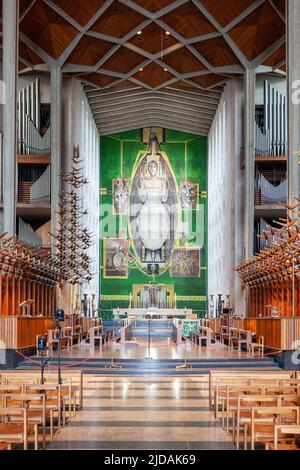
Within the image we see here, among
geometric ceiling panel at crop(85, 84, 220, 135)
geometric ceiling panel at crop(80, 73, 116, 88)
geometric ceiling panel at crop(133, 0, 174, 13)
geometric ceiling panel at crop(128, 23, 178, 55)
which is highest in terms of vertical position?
geometric ceiling panel at crop(133, 0, 174, 13)

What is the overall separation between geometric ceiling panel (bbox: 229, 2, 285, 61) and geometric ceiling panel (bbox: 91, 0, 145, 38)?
338 cm

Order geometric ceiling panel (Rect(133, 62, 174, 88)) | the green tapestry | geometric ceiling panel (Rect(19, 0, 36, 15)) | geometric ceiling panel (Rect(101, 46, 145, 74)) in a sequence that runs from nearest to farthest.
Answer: geometric ceiling panel (Rect(19, 0, 36, 15))
geometric ceiling panel (Rect(101, 46, 145, 74))
geometric ceiling panel (Rect(133, 62, 174, 88))
the green tapestry

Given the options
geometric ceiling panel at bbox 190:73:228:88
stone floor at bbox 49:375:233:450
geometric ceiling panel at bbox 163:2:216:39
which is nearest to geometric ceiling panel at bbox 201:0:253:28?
geometric ceiling panel at bbox 163:2:216:39

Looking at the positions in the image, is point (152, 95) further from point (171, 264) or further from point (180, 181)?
point (171, 264)

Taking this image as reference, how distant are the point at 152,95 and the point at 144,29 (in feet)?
22.2

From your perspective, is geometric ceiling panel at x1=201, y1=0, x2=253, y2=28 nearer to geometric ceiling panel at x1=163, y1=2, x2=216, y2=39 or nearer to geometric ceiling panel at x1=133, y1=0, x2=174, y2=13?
geometric ceiling panel at x1=163, y1=2, x2=216, y2=39

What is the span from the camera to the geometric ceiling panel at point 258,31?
23641 millimetres

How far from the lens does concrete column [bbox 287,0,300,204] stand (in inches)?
721

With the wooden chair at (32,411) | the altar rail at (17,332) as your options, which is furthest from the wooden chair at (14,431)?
the altar rail at (17,332)

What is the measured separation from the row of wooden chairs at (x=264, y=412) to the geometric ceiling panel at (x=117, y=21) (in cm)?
1819

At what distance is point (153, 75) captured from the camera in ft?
97.8

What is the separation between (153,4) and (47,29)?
3.66m

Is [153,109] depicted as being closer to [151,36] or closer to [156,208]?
[156,208]
